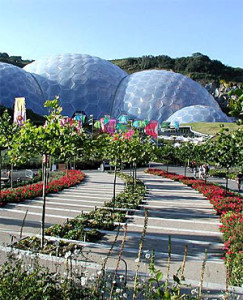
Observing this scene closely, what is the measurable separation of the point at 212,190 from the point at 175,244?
8.29 m

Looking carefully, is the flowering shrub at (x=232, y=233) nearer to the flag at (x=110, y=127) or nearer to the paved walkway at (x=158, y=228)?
the paved walkway at (x=158, y=228)

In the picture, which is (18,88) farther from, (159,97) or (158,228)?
(158,228)

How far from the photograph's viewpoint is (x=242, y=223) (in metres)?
7.54

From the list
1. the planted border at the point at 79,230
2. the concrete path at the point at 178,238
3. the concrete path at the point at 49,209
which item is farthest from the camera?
the concrete path at the point at 49,209

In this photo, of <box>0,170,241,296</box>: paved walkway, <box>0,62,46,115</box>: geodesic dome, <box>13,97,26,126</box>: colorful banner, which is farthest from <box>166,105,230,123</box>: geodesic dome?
<box>0,170,241,296</box>: paved walkway

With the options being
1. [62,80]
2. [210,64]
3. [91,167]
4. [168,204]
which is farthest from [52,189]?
[210,64]

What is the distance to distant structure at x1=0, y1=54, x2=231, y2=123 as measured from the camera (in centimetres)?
5281

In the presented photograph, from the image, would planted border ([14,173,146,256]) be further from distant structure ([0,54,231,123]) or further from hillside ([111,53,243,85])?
hillside ([111,53,243,85])

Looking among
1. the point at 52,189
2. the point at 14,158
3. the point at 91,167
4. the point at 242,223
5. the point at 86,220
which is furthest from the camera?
the point at 91,167

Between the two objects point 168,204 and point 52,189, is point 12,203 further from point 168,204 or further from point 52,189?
point 168,204

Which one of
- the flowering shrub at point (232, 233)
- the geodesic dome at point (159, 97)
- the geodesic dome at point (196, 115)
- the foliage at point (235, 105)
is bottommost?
the flowering shrub at point (232, 233)

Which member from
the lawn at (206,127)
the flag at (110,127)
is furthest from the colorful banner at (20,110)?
the lawn at (206,127)

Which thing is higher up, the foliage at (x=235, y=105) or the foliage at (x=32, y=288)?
→ the foliage at (x=235, y=105)

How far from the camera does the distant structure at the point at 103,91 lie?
52812 millimetres
